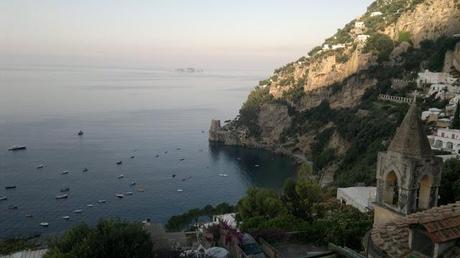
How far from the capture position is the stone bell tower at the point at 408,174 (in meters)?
12.5

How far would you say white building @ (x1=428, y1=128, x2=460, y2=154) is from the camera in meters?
39.8

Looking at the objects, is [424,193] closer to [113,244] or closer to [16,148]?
[113,244]

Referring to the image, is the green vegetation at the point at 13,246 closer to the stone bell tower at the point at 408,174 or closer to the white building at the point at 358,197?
the white building at the point at 358,197

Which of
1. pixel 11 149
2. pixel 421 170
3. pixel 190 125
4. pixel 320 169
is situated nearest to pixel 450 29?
pixel 320 169

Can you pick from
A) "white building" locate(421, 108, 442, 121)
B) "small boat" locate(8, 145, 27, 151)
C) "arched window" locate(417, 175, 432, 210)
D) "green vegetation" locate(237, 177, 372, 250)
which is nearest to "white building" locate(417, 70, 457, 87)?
"white building" locate(421, 108, 442, 121)

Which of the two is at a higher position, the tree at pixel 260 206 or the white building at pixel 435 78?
the white building at pixel 435 78

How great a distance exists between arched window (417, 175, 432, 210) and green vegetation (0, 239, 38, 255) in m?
26.8

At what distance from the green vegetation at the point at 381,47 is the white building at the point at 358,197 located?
52.2 m

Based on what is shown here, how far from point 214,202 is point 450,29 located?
53896 mm

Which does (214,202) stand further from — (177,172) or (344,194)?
(344,194)

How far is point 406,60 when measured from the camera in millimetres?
74500

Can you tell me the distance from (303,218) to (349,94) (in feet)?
176

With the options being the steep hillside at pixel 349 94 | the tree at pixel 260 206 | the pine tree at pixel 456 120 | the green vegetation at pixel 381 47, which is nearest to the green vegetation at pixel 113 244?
the tree at pixel 260 206

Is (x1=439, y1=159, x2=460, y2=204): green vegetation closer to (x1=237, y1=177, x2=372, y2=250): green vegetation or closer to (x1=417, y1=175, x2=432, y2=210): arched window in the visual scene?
(x1=237, y1=177, x2=372, y2=250): green vegetation
